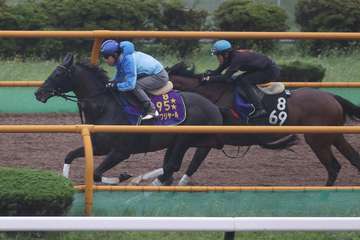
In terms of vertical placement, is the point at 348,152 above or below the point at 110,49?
below

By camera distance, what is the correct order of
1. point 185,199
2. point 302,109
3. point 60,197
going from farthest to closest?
point 302,109 < point 185,199 < point 60,197

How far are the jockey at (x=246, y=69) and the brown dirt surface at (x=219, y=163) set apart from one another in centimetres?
75

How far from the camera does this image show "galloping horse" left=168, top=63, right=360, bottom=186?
37.2 feet

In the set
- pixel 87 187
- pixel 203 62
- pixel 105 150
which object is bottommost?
pixel 203 62

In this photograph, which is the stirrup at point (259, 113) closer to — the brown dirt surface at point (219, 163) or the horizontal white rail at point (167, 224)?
the brown dirt surface at point (219, 163)

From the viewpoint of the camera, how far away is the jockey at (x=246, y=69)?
1137cm

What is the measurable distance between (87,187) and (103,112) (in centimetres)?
308

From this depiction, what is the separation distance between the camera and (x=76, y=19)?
19016mm

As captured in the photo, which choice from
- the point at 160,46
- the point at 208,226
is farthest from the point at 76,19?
the point at 208,226

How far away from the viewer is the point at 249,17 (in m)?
19.8

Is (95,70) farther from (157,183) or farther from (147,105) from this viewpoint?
(157,183)

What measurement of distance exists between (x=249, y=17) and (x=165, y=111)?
30.9 feet

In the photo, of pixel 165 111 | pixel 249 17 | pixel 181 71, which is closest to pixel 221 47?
pixel 181 71

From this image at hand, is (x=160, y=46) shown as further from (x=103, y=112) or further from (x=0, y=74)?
(x=103, y=112)
